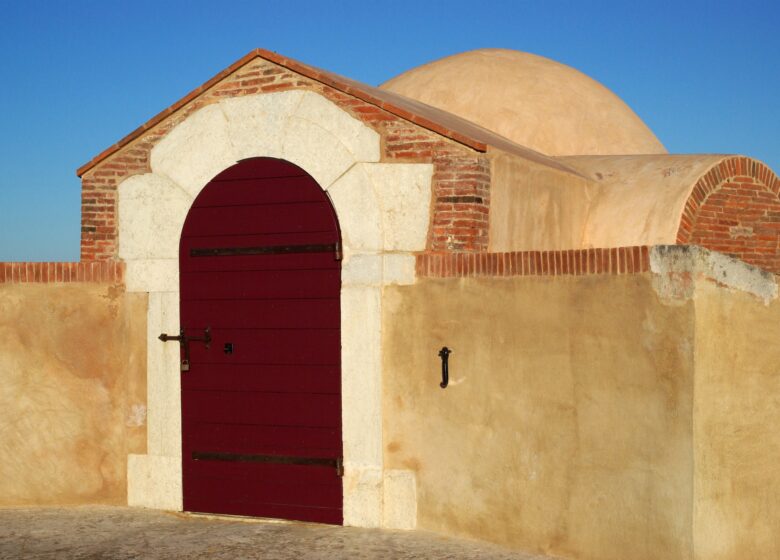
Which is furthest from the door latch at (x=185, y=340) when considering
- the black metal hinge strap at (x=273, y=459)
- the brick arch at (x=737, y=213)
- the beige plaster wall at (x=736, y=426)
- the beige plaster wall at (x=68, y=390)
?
the brick arch at (x=737, y=213)

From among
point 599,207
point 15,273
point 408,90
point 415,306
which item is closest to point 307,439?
point 415,306

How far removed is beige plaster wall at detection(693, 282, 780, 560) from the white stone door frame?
219 cm

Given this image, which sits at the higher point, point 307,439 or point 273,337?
point 273,337

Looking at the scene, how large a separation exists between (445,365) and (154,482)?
2.74 metres

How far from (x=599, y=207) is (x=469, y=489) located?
13.0ft

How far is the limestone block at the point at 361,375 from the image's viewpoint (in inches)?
291

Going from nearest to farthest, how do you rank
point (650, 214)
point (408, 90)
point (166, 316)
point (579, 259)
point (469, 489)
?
point (579, 259) → point (469, 489) → point (166, 316) → point (650, 214) → point (408, 90)

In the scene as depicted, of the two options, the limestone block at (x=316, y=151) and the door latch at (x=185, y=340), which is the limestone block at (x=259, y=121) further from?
the door latch at (x=185, y=340)

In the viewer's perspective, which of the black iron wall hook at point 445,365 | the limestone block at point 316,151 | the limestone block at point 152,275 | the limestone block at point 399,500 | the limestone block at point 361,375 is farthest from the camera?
the limestone block at point 152,275

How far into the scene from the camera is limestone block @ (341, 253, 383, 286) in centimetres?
744

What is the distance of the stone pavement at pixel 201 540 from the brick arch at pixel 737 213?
4.17 m

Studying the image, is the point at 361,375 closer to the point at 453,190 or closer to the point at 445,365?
the point at 445,365

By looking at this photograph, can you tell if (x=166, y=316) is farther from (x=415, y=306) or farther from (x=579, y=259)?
(x=579, y=259)

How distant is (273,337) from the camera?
7770mm
